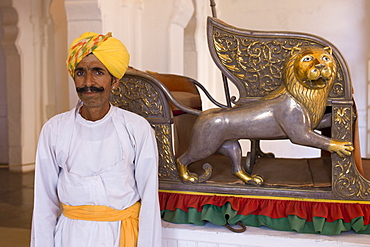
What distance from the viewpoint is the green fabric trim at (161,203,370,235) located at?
2193 mm

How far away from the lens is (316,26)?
7.76 metres

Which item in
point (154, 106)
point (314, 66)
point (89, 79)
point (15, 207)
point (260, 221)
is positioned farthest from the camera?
point (15, 207)

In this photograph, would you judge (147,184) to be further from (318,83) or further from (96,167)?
(318,83)

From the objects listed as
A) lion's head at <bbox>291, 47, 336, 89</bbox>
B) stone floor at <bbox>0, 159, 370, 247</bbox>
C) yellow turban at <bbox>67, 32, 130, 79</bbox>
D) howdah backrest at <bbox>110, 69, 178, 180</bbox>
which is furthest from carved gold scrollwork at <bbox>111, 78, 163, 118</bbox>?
stone floor at <bbox>0, 159, 370, 247</bbox>

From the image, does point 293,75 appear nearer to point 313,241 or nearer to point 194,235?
point 313,241

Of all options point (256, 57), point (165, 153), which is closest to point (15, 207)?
point (165, 153)

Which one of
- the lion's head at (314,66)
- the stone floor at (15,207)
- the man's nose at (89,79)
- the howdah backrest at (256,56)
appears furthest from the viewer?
the stone floor at (15,207)

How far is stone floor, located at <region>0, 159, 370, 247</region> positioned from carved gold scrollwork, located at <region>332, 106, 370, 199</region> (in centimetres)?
39

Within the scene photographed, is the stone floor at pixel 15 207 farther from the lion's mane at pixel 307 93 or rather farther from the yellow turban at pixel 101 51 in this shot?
the lion's mane at pixel 307 93

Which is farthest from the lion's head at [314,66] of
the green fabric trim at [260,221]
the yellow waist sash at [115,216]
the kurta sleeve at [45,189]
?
the kurta sleeve at [45,189]

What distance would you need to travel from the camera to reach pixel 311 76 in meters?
2.06

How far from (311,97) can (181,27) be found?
11.6 feet

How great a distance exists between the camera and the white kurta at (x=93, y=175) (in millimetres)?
1863

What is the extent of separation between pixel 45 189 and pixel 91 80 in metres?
0.55
